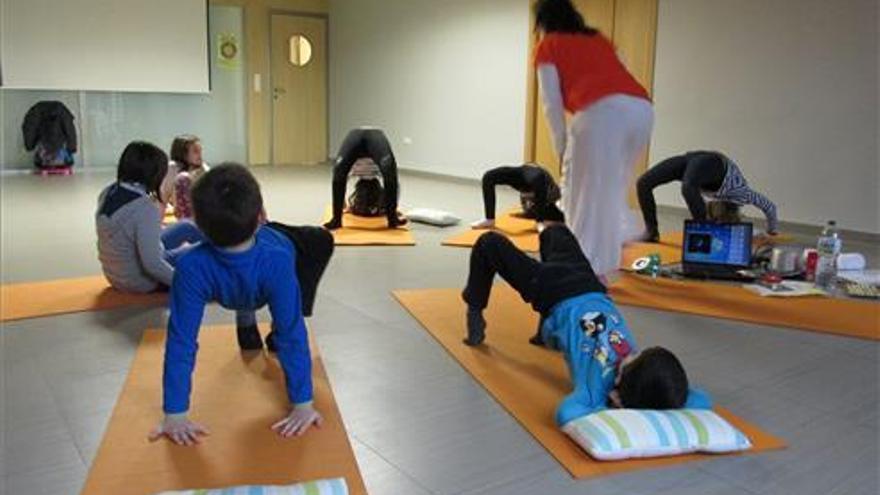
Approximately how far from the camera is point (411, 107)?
9.65 meters

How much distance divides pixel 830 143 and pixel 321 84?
7.47 metres

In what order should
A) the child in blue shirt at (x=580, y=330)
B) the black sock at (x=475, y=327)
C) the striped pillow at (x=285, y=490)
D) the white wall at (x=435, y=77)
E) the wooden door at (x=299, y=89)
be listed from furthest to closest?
the wooden door at (x=299, y=89)
the white wall at (x=435, y=77)
the black sock at (x=475, y=327)
the child in blue shirt at (x=580, y=330)
the striped pillow at (x=285, y=490)

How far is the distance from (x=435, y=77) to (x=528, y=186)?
4161 millimetres

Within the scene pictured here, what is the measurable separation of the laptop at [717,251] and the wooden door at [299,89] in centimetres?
777

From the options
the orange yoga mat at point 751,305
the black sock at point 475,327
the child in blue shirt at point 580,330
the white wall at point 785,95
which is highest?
the white wall at point 785,95

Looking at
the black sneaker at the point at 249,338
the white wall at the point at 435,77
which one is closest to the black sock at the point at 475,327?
the black sneaker at the point at 249,338

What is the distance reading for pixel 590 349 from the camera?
2.18 meters

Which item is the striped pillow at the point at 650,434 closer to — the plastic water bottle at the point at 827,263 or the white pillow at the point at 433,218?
the plastic water bottle at the point at 827,263

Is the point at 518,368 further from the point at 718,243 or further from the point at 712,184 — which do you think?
the point at 712,184

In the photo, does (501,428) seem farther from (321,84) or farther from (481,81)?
(321,84)

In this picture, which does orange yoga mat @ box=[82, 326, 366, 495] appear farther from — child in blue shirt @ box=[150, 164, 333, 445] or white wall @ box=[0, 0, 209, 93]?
white wall @ box=[0, 0, 209, 93]

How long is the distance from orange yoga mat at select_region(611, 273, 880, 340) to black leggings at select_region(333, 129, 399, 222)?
1.93 meters

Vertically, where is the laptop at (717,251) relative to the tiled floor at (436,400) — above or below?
above

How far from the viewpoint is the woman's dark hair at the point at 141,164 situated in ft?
10.2
